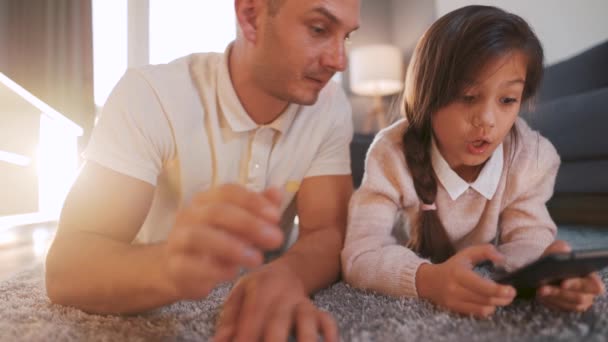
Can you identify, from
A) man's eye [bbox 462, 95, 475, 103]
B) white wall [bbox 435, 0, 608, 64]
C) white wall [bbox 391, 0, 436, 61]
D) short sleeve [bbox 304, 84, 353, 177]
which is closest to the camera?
man's eye [bbox 462, 95, 475, 103]

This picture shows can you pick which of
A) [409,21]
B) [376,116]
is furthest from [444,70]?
[409,21]

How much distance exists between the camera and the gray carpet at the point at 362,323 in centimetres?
48

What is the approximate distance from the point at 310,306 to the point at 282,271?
0.23ft

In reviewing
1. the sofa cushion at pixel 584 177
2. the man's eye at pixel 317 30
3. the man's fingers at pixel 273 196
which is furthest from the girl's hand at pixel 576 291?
the sofa cushion at pixel 584 177

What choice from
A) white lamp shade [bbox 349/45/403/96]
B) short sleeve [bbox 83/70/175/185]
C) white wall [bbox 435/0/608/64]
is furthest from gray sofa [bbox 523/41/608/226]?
white lamp shade [bbox 349/45/403/96]

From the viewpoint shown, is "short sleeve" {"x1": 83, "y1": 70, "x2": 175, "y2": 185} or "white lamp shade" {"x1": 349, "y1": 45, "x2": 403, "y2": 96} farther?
"white lamp shade" {"x1": 349, "y1": 45, "x2": 403, "y2": 96}

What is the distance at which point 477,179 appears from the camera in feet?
2.68

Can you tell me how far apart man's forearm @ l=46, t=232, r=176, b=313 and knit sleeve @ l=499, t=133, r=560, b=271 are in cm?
57

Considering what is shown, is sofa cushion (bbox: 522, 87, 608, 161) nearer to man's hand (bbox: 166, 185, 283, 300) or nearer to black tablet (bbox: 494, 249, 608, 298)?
black tablet (bbox: 494, 249, 608, 298)

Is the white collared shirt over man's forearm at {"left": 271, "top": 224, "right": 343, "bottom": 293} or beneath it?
over

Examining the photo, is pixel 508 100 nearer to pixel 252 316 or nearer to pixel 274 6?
pixel 274 6

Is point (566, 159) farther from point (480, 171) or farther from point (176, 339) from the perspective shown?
point (176, 339)

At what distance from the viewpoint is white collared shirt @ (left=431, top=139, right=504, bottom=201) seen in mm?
815

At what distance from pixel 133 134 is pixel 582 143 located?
1541 millimetres
